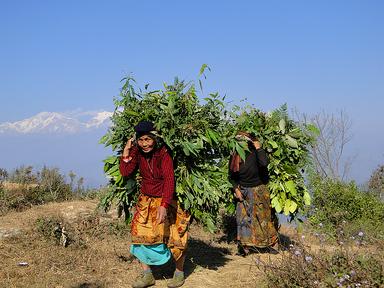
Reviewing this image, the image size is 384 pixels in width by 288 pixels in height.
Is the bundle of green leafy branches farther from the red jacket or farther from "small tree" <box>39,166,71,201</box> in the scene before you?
"small tree" <box>39,166,71,201</box>

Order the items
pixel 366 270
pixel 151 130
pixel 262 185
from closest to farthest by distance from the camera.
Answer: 1. pixel 366 270
2. pixel 151 130
3. pixel 262 185

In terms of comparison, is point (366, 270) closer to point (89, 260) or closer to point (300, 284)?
point (300, 284)

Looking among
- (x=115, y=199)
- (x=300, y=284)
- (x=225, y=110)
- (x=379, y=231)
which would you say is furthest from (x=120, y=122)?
(x=379, y=231)

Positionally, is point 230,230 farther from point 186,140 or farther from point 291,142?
point 186,140

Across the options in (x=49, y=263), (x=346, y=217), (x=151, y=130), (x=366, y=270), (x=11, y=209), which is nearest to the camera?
(x=366, y=270)

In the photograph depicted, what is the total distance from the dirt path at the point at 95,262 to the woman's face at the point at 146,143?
178 cm

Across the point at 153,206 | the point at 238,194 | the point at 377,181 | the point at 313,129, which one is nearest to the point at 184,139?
the point at 153,206

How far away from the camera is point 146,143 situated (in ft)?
18.1

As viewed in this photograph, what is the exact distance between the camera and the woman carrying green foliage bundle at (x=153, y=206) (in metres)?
5.56

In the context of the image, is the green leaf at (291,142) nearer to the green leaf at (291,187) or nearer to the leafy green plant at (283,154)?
the leafy green plant at (283,154)

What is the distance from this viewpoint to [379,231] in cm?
1043

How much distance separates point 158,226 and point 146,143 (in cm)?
104

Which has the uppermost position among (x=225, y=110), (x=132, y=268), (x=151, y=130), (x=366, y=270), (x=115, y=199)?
(x=225, y=110)

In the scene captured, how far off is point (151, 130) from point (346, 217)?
7695mm
